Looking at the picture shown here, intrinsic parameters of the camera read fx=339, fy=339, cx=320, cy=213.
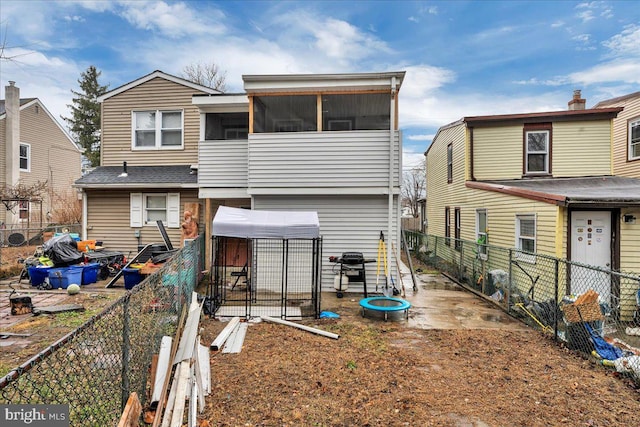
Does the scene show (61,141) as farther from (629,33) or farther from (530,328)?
(629,33)

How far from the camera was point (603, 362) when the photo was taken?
5027mm

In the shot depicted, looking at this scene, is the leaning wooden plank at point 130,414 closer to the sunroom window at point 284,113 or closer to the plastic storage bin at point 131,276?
the plastic storage bin at point 131,276

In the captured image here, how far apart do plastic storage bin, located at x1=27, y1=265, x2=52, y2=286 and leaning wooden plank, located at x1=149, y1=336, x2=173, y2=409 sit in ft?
25.6

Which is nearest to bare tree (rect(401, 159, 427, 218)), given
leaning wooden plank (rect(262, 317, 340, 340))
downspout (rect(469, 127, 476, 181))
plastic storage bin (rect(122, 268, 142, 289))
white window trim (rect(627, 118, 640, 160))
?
white window trim (rect(627, 118, 640, 160))

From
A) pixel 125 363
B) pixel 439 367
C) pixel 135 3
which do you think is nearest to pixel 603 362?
pixel 439 367

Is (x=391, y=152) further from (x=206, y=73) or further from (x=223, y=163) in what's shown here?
(x=206, y=73)

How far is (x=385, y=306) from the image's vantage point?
7.56 meters

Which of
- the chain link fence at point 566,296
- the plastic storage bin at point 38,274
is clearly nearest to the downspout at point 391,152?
the chain link fence at point 566,296

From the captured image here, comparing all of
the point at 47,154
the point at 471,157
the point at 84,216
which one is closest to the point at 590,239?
the point at 471,157

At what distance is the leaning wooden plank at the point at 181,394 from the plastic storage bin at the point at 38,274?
798cm

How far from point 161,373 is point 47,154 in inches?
971

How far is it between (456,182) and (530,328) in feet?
29.0

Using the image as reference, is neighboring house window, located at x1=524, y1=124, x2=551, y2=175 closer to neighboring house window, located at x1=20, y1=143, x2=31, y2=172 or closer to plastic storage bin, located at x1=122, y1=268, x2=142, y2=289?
plastic storage bin, located at x1=122, y1=268, x2=142, y2=289

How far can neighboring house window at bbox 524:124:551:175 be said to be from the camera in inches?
491
